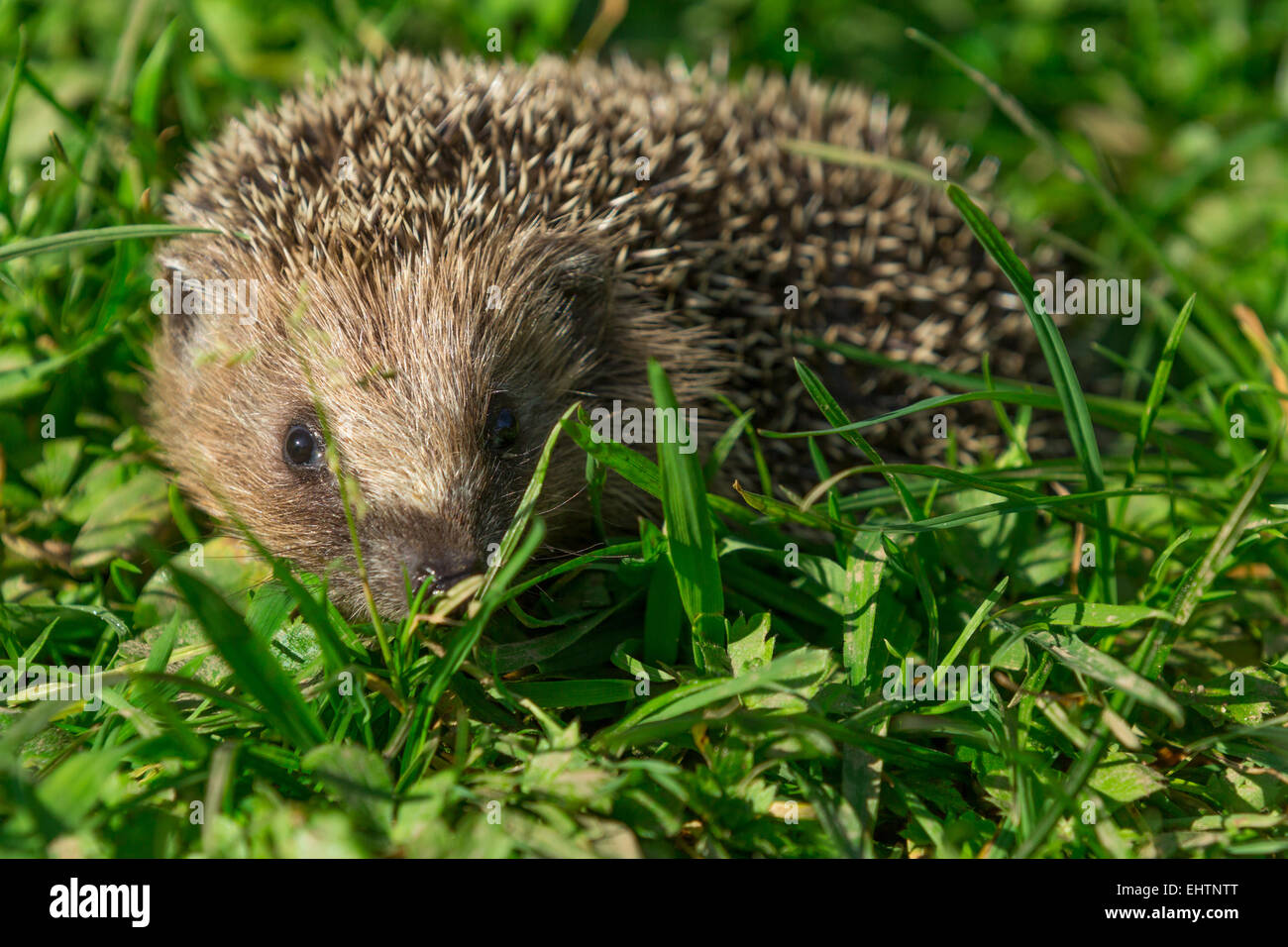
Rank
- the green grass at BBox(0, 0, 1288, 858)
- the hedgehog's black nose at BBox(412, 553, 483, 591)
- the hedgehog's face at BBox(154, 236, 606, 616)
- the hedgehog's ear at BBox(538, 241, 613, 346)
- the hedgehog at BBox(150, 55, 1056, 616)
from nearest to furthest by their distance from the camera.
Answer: the green grass at BBox(0, 0, 1288, 858), the hedgehog's black nose at BBox(412, 553, 483, 591), the hedgehog's face at BBox(154, 236, 606, 616), the hedgehog at BBox(150, 55, 1056, 616), the hedgehog's ear at BBox(538, 241, 613, 346)

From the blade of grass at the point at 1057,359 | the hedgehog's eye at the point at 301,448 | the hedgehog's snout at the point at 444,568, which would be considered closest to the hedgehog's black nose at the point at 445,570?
the hedgehog's snout at the point at 444,568

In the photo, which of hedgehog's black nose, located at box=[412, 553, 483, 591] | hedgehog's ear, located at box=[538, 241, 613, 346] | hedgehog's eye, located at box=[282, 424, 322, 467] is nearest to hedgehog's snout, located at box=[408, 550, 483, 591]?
hedgehog's black nose, located at box=[412, 553, 483, 591]

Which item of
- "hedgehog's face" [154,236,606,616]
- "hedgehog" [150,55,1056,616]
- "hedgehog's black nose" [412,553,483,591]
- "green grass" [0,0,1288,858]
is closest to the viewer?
"green grass" [0,0,1288,858]

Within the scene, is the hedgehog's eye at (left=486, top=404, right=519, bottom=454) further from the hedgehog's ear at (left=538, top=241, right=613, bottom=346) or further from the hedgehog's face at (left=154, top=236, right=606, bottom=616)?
the hedgehog's ear at (left=538, top=241, right=613, bottom=346)

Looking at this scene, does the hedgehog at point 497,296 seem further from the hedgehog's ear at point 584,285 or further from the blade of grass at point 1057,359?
the blade of grass at point 1057,359

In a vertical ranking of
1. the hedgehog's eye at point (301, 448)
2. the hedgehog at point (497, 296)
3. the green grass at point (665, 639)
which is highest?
the hedgehog at point (497, 296)

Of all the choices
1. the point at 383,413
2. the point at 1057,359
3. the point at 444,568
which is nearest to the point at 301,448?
the point at 383,413

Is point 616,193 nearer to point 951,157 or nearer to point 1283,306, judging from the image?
point 951,157
